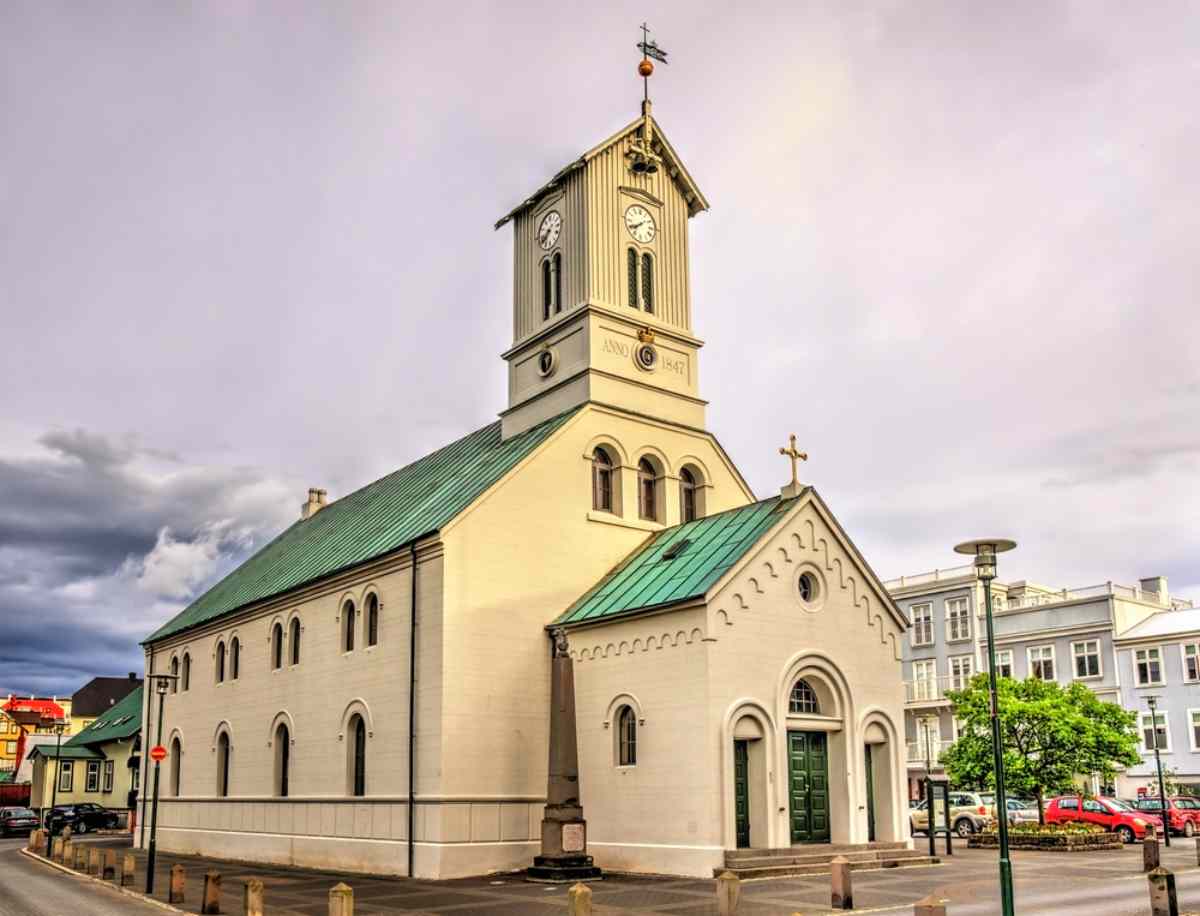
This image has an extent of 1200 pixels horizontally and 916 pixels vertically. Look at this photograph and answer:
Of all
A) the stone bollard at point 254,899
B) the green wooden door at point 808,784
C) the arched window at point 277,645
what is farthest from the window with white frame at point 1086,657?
the stone bollard at point 254,899

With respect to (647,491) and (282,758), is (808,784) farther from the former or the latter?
(282,758)

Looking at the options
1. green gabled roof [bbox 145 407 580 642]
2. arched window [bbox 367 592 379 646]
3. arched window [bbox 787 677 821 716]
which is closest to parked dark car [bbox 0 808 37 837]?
green gabled roof [bbox 145 407 580 642]

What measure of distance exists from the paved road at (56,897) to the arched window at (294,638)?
29.2 ft

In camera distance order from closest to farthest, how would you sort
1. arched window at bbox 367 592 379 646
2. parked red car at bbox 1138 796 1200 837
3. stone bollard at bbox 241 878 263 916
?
stone bollard at bbox 241 878 263 916
arched window at bbox 367 592 379 646
parked red car at bbox 1138 796 1200 837

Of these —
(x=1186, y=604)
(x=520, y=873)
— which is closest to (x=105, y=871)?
(x=520, y=873)

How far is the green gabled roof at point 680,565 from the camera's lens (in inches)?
1137

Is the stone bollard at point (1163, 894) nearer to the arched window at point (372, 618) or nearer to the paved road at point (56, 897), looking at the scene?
the paved road at point (56, 897)

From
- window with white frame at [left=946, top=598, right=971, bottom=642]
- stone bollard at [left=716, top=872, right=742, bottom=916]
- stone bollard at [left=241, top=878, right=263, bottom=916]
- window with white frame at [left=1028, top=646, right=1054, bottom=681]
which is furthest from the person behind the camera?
window with white frame at [left=946, top=598, right=971, bottom=642]

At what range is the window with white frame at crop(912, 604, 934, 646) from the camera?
246 ft

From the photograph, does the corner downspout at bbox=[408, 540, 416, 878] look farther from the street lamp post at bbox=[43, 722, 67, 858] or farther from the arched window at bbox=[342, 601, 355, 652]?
the street lamp post at bbox=[43, 722, 67, 858]

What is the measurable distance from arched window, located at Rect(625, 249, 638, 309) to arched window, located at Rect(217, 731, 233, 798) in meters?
20.8

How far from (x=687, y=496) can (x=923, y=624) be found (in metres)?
43.2

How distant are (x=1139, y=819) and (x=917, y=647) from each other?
34.5 metres

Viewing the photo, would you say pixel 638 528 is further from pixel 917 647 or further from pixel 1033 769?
pixel 917 647
